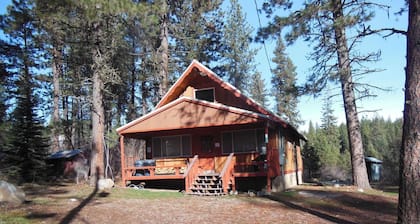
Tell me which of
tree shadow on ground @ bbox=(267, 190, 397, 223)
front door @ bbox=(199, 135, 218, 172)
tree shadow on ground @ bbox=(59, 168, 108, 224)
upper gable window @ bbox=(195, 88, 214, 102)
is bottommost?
tree shadow on ground @ bbox=(267, 190, 397, 223)

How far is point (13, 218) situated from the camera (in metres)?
8.52

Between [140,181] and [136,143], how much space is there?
49.9ft

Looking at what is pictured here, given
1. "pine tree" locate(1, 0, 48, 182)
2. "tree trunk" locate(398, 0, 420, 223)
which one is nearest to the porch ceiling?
"pine tree" locate(1, 0, 48, 182)

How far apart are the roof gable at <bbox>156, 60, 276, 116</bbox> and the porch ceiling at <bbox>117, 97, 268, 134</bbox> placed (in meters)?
2.09

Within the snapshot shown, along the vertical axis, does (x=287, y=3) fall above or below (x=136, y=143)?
above

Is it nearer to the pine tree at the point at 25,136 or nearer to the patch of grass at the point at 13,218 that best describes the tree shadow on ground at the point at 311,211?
the patch of grass at the point at 13,218

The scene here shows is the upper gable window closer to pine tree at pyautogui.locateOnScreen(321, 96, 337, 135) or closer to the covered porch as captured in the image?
the covered porch

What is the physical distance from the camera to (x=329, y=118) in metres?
68.0

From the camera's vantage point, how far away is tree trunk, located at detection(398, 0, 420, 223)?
6266 millimetres

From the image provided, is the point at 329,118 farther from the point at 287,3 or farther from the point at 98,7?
the point at 98,7

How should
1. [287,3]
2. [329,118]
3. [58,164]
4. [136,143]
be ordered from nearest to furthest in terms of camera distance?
[287,3]
[58,164]
[136,143]
[329,118]

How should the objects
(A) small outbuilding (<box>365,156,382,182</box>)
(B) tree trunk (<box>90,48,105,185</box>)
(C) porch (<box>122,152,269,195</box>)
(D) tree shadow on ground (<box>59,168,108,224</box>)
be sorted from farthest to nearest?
1. (A) small outbuilding (<box>365,156,382,182</box>)
2. (B) tree trunk (<box>90,48,105,185</box>)
3. (C) porch (<box>122,152,269,195</box>)
4. (D) tree shadow on ground (<box>59,168,108,224</box>)

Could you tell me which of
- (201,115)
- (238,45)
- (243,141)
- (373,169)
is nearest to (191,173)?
(201,115)

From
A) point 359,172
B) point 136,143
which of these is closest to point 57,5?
point 359,172
